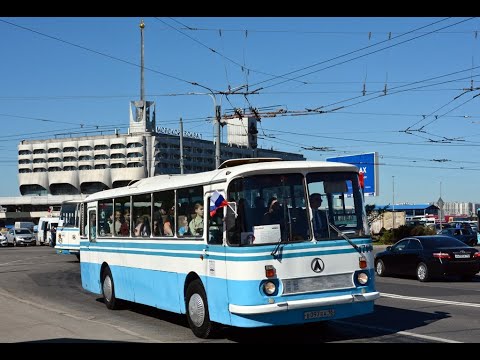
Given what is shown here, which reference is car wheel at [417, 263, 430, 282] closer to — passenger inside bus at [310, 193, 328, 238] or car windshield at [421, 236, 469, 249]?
car windshield at [421, 236, 469, 249]

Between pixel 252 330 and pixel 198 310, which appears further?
pixel 252 330

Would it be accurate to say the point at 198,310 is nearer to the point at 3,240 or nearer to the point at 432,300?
the point at 432,300

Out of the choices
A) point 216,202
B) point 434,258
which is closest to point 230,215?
point 216,202

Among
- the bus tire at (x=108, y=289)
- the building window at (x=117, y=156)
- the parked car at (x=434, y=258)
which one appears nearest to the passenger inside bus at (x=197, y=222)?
the bus tire at (x=108, y=289)

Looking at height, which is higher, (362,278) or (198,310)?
(362,278)

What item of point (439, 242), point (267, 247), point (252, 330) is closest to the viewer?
point (267, 247)

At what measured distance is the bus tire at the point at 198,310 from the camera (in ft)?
34.8

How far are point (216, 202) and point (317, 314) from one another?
7.00 feet

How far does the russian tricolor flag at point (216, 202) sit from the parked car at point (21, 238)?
196 ft

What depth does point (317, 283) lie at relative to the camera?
9.91m

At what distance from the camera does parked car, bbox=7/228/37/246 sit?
66.6m

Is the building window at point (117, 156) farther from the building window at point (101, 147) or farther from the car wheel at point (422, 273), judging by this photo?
the car wheel at point (422, 273)

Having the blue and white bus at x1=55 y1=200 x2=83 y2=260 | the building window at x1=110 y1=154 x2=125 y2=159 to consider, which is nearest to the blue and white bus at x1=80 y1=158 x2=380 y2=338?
the blue and white bus at x1=55 y1=200 x2=83 y2=260
